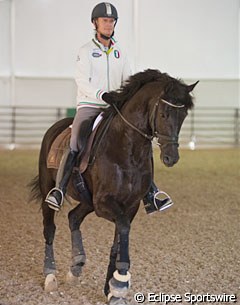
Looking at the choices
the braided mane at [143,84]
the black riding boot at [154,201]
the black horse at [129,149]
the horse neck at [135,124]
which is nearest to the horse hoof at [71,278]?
the black horse at [129,149]

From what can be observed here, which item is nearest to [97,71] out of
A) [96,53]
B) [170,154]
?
[96,53]

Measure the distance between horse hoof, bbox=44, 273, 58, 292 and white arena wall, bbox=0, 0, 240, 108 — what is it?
15289 mm

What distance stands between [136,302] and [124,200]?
0.77m

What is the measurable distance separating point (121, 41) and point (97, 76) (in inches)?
593

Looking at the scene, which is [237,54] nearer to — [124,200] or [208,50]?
[208,50]

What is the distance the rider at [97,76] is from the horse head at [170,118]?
723 mm

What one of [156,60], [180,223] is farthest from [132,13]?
[180,223]

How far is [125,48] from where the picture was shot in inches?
745

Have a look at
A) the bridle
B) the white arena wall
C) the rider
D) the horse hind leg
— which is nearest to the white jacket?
the rider

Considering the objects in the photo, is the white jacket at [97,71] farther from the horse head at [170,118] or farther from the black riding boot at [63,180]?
the horse head at [170,118]

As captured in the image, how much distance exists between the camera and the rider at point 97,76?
162 inches

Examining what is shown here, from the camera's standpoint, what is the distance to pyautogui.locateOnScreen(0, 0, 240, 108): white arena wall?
1872cm

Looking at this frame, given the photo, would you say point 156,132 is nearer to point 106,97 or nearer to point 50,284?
point 106,97

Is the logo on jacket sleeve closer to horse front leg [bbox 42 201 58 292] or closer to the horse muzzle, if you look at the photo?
the horse muzzle
